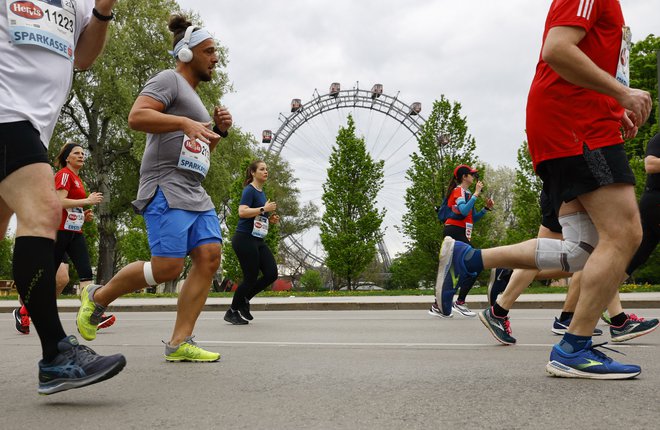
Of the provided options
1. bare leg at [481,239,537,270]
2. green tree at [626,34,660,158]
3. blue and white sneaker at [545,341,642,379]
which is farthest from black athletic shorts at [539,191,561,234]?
green tree at [626,34,660,158]

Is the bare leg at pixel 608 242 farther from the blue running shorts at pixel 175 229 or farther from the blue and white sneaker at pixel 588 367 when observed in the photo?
the blue running shorts at pixel 175 229

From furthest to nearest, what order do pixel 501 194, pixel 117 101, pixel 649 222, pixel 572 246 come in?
pixel 501 194, pixel 117 101, pixel 649 222, pixel 572 246

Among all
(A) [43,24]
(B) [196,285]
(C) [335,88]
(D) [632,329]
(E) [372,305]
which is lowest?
(E) [372,305]

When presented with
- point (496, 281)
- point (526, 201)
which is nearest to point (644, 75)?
point (526, 201)

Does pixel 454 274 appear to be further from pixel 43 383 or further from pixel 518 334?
pixel 43 383

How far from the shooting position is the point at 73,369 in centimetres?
263

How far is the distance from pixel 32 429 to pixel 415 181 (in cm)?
2822

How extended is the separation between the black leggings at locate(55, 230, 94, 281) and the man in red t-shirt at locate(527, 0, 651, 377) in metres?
5.51

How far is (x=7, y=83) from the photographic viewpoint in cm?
280

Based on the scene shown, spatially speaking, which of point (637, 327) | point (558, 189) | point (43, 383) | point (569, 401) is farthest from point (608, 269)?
point (43, 383)

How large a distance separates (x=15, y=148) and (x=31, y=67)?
37cm

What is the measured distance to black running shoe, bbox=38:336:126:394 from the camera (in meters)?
2.63

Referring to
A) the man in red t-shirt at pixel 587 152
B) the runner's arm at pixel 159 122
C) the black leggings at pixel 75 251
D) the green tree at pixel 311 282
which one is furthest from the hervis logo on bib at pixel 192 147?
the green tree at pixel 311 282

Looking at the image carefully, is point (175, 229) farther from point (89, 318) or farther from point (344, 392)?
point (344, 392)
